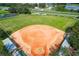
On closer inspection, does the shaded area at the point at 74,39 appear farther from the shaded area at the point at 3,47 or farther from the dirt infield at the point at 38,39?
the shaded area at the point at 3,47

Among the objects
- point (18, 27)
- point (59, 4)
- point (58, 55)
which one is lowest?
point (58, 55)

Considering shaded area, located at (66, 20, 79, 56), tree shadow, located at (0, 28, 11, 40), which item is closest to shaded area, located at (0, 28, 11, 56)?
tree shadow, located at (0, 28, 11, 40)

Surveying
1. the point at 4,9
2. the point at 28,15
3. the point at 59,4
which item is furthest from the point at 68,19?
the point at 4,9

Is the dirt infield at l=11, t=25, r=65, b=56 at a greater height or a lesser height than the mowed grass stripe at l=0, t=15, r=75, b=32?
lesser

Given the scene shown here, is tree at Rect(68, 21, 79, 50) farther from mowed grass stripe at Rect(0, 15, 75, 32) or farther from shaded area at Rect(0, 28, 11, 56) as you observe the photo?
shaded area at Rect(0, 28, 11, 56)

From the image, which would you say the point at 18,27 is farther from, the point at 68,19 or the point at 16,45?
the point at 68,19

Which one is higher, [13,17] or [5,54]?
[13,17]
